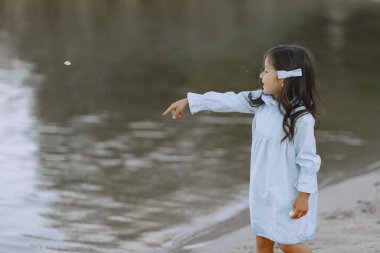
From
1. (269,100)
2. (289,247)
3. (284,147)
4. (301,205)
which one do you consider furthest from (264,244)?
(269,100)

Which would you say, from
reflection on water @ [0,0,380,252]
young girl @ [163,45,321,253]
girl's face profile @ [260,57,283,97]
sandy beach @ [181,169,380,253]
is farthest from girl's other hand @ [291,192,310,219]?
reflection on water @ [0,0,380,252]

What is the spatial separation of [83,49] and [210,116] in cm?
663

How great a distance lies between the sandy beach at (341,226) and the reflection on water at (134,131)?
1.12 ft

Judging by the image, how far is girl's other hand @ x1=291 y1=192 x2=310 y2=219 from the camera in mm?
4070

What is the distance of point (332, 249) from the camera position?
5.52m

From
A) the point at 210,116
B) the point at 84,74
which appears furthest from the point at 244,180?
the point at 84,74

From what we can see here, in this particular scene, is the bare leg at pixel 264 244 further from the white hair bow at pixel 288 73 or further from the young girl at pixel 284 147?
the white hair bow at pixel 288 73

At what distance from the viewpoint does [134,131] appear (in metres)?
10.4

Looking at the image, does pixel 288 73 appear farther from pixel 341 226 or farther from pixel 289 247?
pixel 341 226

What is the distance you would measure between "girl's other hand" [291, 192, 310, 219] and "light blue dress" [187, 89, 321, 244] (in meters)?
0.03

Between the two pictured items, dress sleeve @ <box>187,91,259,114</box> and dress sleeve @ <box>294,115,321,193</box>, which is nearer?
dress sleeve @ <box>294,115,321,193</box>

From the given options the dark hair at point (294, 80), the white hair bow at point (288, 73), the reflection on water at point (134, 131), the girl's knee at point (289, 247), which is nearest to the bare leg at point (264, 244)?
the girl's knee at point (289, 247)

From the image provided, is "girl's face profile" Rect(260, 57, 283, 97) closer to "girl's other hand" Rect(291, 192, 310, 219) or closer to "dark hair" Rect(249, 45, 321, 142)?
"dark hair" Rect(249, 45, 321, 142)

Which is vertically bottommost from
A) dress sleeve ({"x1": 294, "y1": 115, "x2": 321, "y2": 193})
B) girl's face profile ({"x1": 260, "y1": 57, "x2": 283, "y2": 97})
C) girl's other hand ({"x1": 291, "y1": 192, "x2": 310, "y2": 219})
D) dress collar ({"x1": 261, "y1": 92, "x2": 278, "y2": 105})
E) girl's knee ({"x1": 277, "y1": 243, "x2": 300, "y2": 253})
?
girl's knee ({"x1": 277, "y1": 243, "x2": 300, "y2": 253})
